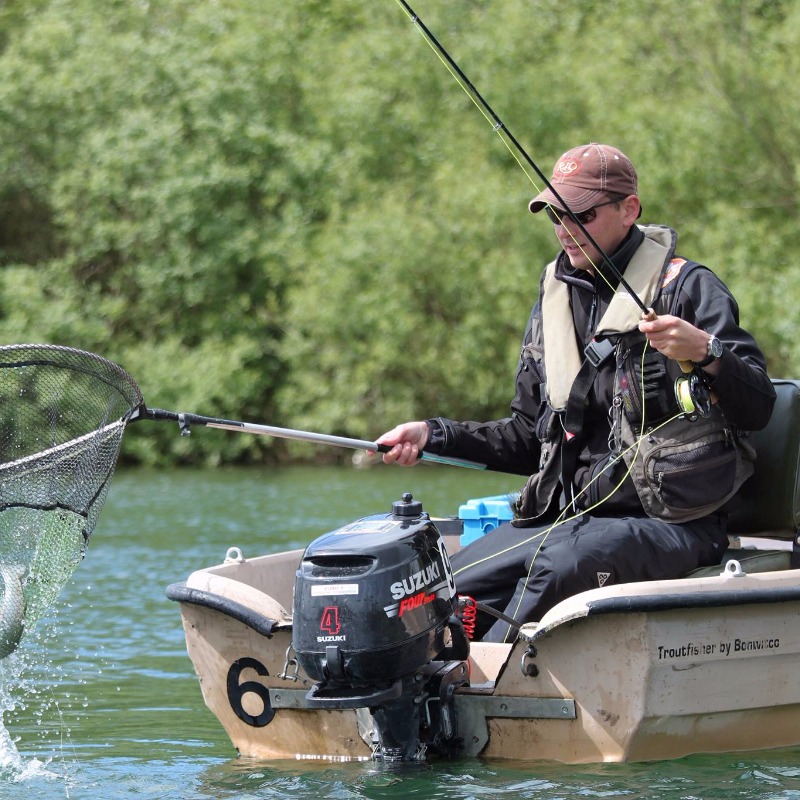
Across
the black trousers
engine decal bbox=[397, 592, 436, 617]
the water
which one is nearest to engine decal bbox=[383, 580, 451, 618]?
engine decal bbox=[397, 592, 436, 617]

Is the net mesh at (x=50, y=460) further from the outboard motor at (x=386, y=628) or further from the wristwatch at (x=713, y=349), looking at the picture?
the wristwatch at (x=713, y=349)

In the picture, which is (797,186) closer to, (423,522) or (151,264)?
(151,264)

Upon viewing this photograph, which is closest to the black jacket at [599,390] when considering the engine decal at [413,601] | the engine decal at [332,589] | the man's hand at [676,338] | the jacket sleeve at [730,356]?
the jacket sleeve at [730,356]

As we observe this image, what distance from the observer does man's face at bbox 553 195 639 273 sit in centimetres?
457

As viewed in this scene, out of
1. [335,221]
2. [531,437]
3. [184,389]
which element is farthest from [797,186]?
[531,437]

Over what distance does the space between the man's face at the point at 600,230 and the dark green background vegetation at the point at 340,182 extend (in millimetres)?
15226

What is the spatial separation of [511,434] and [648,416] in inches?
27.9

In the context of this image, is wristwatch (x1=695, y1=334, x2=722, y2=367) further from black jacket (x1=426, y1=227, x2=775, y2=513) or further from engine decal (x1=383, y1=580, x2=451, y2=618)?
engine decal (x1=383, y1=580, x2=451, y2=618)

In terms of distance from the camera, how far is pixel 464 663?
4.21 m

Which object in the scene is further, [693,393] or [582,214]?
[582,214]

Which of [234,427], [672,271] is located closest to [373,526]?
[234,427]

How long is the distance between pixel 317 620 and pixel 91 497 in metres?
0.98

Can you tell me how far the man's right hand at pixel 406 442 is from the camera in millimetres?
4746

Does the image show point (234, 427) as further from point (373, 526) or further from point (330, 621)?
point (330, 621)
